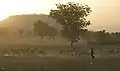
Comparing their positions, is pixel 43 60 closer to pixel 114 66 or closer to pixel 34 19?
pixel 34 19

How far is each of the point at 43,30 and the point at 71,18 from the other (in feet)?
4.03

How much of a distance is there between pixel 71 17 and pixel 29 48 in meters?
2.29

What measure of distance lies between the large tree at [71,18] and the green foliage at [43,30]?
13.4 inches

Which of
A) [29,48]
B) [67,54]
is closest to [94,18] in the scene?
[67,54]

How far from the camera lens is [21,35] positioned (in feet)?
47.6

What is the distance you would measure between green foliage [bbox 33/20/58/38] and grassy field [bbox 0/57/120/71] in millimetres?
918

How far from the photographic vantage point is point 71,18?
15.8 metres

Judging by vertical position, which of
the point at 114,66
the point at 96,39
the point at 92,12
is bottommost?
the point at 114,66

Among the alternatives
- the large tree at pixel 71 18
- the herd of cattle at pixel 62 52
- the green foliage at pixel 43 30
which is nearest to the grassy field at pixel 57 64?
the herd of cattle at pixel 62 52

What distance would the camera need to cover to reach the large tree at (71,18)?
14.6m

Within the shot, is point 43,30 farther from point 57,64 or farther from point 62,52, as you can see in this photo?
point 57,64

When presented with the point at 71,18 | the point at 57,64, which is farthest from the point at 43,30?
the point at 57,64

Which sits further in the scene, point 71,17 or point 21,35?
point 71,17

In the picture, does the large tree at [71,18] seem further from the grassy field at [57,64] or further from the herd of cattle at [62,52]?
the grassy field at [57,64]
